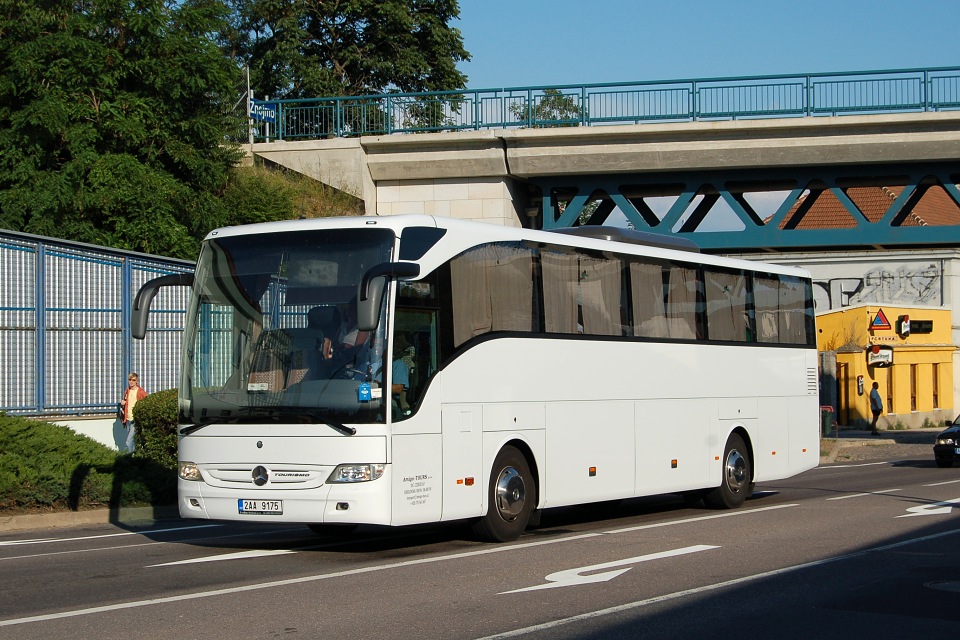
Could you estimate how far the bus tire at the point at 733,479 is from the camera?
1717 cm

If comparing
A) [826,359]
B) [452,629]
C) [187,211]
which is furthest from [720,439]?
[826,359]

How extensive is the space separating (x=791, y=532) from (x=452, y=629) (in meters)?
6.94

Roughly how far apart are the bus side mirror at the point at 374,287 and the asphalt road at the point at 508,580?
211cm

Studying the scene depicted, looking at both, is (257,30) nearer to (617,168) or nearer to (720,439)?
(617,168)

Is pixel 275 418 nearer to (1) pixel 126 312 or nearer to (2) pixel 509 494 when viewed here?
(2) pixel 509 494

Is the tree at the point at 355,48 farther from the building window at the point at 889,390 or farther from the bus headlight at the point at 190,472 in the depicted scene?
the bus headlight at the point at 190,472

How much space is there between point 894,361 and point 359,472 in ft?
137

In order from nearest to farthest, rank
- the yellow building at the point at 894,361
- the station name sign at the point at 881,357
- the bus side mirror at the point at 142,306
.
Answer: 1. the bus side mirror at the point at 142,306
2. the station name sign at the point at 881,357
3. the yellow building at the point at 894,361

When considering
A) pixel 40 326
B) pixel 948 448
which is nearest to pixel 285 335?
pixel 40 326

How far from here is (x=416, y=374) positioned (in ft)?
38.3

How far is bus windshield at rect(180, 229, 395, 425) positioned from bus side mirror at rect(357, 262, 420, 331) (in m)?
0.40

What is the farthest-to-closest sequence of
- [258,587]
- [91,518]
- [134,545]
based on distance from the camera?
[91,518] → [134,545] → [258,587]

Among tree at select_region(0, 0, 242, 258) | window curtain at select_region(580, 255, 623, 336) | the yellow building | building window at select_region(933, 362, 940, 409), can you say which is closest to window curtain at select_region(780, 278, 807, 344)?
window curtain at select_region(580, 255, 623, 336)

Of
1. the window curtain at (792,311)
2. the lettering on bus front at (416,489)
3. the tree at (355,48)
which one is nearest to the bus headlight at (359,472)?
the lettering on bus front at (416,489)
